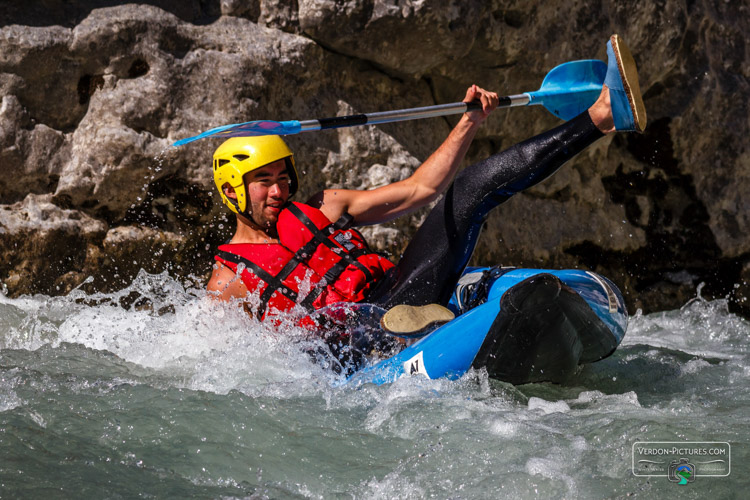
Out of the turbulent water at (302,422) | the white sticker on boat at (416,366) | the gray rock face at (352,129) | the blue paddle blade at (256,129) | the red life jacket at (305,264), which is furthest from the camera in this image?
the gray rock face at (352,129)

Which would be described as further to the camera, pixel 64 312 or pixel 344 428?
pixel 64 312

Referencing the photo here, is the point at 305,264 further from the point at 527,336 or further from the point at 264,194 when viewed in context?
the point at 527,336

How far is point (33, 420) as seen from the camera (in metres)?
2.26

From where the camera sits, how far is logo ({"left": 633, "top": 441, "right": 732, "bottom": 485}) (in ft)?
6.73

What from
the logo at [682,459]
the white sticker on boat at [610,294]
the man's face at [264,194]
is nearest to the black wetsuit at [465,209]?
the white sticker on boat at [610,294]

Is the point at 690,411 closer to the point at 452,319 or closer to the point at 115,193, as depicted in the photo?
the point at 452,319

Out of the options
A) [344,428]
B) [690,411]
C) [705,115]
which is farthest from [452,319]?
[705,115]

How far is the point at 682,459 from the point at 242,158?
6.97ft

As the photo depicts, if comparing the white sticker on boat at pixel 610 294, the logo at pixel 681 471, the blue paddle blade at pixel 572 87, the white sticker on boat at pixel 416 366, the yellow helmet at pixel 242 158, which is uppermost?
the blue paddle blade at pixel 572 87

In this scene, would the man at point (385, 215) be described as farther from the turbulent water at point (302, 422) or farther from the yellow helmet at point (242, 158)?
the turbulent water at point (302, 422)

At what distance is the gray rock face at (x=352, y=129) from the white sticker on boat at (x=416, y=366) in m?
1.99

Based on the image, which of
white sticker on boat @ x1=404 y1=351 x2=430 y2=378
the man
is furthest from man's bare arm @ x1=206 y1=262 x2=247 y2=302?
white sticker on boat @ x1=404 y1=351 x2=430 y2=378

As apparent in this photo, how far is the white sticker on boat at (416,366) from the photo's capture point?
2800 millimetres

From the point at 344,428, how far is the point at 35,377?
1.07 metres
